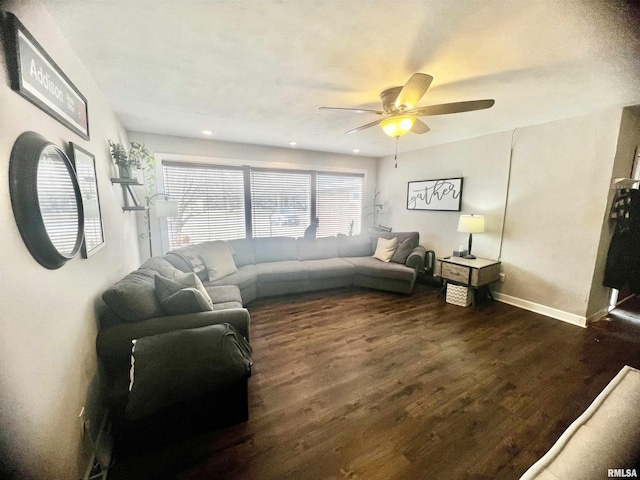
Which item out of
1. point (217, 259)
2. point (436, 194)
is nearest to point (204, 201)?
point (217, 259)

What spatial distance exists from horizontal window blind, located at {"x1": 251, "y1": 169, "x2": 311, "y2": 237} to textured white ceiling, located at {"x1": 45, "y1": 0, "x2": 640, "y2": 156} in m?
1.82

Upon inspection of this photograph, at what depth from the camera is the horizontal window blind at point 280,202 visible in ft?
14.4

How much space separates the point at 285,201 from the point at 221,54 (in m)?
3.10

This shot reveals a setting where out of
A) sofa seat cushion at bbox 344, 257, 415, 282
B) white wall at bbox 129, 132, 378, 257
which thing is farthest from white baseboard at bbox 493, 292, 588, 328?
white wall at bbox 129, 132, 378, 257

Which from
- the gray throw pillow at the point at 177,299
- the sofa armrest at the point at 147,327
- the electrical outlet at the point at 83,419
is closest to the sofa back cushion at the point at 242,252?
the gray throw pillow at the point at 177,299

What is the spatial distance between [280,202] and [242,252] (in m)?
1.26

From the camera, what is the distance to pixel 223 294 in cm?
269

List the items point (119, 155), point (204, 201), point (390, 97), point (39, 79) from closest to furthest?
point (39, 79)
point (390, 97)
point (119, 155)
point (204, 201)

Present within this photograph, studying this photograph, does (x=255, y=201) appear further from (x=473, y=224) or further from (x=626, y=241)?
(x=626, y=241)

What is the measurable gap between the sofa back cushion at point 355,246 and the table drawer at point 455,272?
146cm

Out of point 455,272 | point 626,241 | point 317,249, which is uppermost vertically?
point 626,241

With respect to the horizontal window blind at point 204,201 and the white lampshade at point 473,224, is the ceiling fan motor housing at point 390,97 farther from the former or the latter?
the horizontal window blind at point 204,201

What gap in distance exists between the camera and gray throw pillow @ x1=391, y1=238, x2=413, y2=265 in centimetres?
399

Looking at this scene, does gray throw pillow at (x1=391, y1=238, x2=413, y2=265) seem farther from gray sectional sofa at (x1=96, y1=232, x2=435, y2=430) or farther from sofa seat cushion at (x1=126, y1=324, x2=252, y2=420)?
sofa seat cushion at (x1=126, y1=324, x2=252, y2=420)
